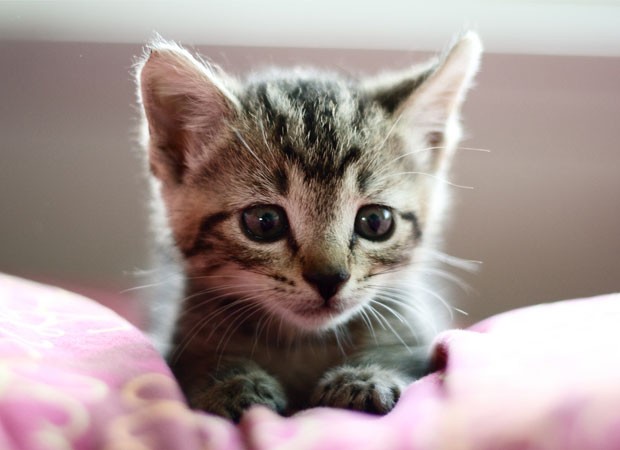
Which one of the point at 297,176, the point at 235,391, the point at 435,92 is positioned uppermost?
the point at 435,92

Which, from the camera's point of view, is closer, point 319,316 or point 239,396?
point 239,396

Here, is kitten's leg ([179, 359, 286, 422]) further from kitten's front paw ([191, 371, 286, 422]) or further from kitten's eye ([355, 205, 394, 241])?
kitten's eye ([355, 205, 394, 241])

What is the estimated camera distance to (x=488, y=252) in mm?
1673

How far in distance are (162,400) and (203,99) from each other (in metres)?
0.49

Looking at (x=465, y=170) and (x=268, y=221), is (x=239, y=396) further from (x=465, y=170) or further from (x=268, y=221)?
(x=465, y=170)

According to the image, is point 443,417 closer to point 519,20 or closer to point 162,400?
point 162,400

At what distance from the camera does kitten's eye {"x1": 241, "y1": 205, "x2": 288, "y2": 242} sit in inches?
38.1

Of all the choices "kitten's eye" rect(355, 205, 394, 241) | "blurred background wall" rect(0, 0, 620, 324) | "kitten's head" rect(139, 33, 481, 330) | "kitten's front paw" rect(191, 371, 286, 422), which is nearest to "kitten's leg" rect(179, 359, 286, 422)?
"kitten's front paw" rect(191, 371, 286, 422)

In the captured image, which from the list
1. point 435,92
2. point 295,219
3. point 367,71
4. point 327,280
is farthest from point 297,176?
point 367,71

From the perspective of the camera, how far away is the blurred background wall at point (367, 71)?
154 centimetres

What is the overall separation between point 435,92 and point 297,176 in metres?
0.30

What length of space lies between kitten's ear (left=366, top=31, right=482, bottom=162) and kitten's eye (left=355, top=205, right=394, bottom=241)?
0.56 ft

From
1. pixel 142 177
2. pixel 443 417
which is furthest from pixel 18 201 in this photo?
pixel 443 417

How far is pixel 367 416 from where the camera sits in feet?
2.57
